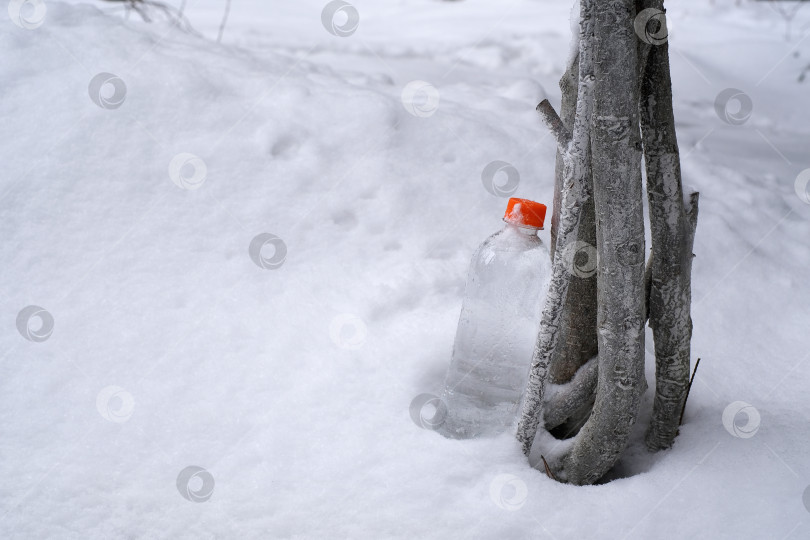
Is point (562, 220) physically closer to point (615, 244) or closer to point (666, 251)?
point (615, 244)

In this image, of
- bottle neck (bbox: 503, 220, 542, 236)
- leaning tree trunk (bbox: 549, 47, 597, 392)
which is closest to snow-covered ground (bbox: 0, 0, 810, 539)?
leaning tree trunk (bbox: 549, 47, 597, 392)

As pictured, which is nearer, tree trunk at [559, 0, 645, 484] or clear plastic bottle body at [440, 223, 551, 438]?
tree trunk at [559, 0, 645, 484]

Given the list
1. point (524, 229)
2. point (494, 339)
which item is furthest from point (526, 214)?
point (494, 339)

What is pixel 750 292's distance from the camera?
71.2 inches

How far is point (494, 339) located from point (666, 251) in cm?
49

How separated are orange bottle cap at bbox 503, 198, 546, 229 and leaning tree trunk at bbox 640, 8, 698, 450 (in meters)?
0.21

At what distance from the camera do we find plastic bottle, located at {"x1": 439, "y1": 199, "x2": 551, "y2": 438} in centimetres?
147

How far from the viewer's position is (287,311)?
163 cm

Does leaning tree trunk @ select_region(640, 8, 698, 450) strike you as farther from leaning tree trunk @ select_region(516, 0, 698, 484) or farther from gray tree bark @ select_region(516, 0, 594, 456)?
gray tree bark @ select_region(516, 0, 594, 456)

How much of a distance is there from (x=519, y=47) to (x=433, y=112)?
9.33 ft

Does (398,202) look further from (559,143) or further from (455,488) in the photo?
(455,488)

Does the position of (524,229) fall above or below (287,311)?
above

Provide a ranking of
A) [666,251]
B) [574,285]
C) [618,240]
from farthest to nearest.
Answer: [574,285], [666,251], [618,240]

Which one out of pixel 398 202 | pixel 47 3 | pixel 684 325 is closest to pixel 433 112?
pixel 398 202
